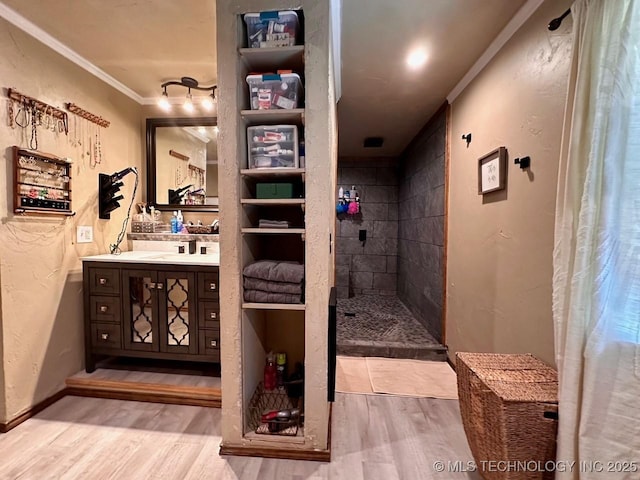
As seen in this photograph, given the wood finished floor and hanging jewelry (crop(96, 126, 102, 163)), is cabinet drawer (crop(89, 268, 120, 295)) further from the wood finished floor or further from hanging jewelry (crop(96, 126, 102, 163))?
hanging jewelry (crop(96, 126, 102, 163))

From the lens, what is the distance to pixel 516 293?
1627mm

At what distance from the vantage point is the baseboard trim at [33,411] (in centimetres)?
166

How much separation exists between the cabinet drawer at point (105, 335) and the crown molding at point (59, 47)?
194 cm

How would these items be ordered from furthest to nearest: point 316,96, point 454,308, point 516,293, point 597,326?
point 454,308 < point 516,293 < point 316,96 < point 597,326

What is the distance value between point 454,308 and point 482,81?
1776 millimetres

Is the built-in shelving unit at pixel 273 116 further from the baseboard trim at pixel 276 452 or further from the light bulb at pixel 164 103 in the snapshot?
the baseboard trim at pixel 276 452

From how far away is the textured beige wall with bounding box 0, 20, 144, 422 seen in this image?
5.52ft

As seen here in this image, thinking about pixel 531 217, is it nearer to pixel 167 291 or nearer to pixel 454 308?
pixel 454 308

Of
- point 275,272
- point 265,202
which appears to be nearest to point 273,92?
point 265,202

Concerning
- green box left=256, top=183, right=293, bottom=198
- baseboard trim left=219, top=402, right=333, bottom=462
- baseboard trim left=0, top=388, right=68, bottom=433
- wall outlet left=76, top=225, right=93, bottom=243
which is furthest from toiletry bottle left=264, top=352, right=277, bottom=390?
wall outlet left=76, top=225, right=93, bottom=243

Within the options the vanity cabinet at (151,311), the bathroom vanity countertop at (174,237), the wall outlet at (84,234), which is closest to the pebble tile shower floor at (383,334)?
the vanity cabinet at (151,311)

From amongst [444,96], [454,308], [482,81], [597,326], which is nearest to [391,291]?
[454,308]

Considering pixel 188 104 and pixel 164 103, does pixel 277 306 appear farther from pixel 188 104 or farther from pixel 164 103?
pixel 164 103

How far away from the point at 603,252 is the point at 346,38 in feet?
5.70
